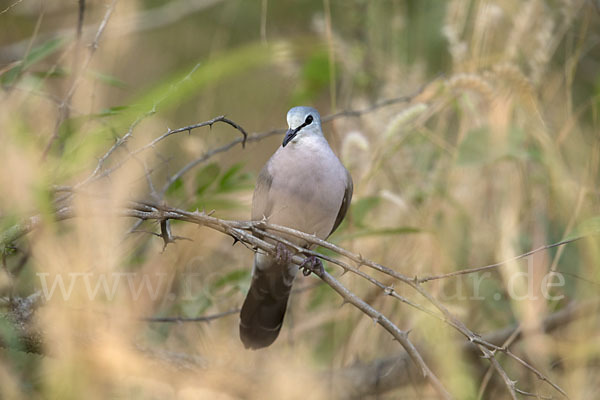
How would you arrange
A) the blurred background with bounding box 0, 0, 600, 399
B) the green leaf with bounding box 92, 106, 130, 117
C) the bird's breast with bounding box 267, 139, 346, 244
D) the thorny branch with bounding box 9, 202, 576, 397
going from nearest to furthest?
the thorny branch with bounding box 9, 202, 576, 397, the blurred background with bounding box 0, 0, 600, 399, the green leaf with bounding box 92, 106, 130, 117, the bird's breast with bounding box 267, 139, 346, 244

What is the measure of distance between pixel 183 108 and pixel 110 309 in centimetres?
268

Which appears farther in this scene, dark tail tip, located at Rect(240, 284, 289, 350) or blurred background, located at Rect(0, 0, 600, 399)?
dark tail tip, located at Rect(240, 284, 289, 350)

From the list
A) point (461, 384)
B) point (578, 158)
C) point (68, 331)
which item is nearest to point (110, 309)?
point (68, 331)

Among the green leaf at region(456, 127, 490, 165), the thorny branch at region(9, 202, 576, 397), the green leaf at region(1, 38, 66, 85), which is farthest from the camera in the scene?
the green leaf at region(456, 127, 490, 165)

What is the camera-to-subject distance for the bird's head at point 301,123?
241 cm

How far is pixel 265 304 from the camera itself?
8.31ft

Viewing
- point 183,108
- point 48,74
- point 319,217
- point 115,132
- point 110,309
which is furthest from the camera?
point 183,108

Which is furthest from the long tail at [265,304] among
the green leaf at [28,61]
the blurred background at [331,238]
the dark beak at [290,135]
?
the green leaf at [28,61]

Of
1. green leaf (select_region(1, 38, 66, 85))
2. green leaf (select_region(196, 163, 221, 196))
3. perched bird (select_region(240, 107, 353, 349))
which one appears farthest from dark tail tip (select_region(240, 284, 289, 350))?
green leaf (select_region(1, 38, 66, 85))

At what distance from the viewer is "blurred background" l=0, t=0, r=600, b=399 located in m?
1.66

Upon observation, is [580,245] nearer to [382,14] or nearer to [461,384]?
[461,384]

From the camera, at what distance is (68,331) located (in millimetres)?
1398

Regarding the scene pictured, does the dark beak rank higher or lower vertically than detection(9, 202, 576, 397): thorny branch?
higher

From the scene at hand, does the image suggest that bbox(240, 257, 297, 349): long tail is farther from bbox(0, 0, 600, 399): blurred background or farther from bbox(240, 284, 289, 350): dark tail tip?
bbox(0, 0, 600, 399): blurred background
